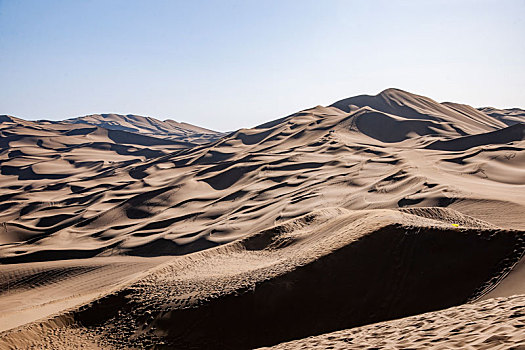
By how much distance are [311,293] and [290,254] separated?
153 centimetres

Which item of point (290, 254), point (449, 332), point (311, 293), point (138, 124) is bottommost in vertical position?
point (311, 293)

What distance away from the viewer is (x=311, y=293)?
20.8 ft

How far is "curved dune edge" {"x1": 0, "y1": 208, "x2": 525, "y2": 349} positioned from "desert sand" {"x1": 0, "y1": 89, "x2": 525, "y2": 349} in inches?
0.9

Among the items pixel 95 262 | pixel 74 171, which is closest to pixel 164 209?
pixel 95 262

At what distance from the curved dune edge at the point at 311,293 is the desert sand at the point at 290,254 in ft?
0.07

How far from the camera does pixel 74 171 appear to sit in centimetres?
3994

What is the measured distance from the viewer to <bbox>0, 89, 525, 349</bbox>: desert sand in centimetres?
575

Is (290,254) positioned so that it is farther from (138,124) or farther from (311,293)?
(138,124)

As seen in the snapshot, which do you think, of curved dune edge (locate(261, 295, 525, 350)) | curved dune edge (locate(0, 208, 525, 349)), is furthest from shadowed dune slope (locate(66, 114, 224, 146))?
curved dune edge (locate(261, 295, 525, 350))

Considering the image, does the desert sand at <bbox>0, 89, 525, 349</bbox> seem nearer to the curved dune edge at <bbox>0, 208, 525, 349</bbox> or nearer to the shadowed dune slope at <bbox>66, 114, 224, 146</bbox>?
the curved dune edge at <bbox>0, 208, 525, 349</bbox>

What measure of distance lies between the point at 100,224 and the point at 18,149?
3856cm

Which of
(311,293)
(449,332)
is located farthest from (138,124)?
(449,332)

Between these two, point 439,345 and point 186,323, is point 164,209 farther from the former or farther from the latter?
point 439,345

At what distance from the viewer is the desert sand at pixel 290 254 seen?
18.9 feet
